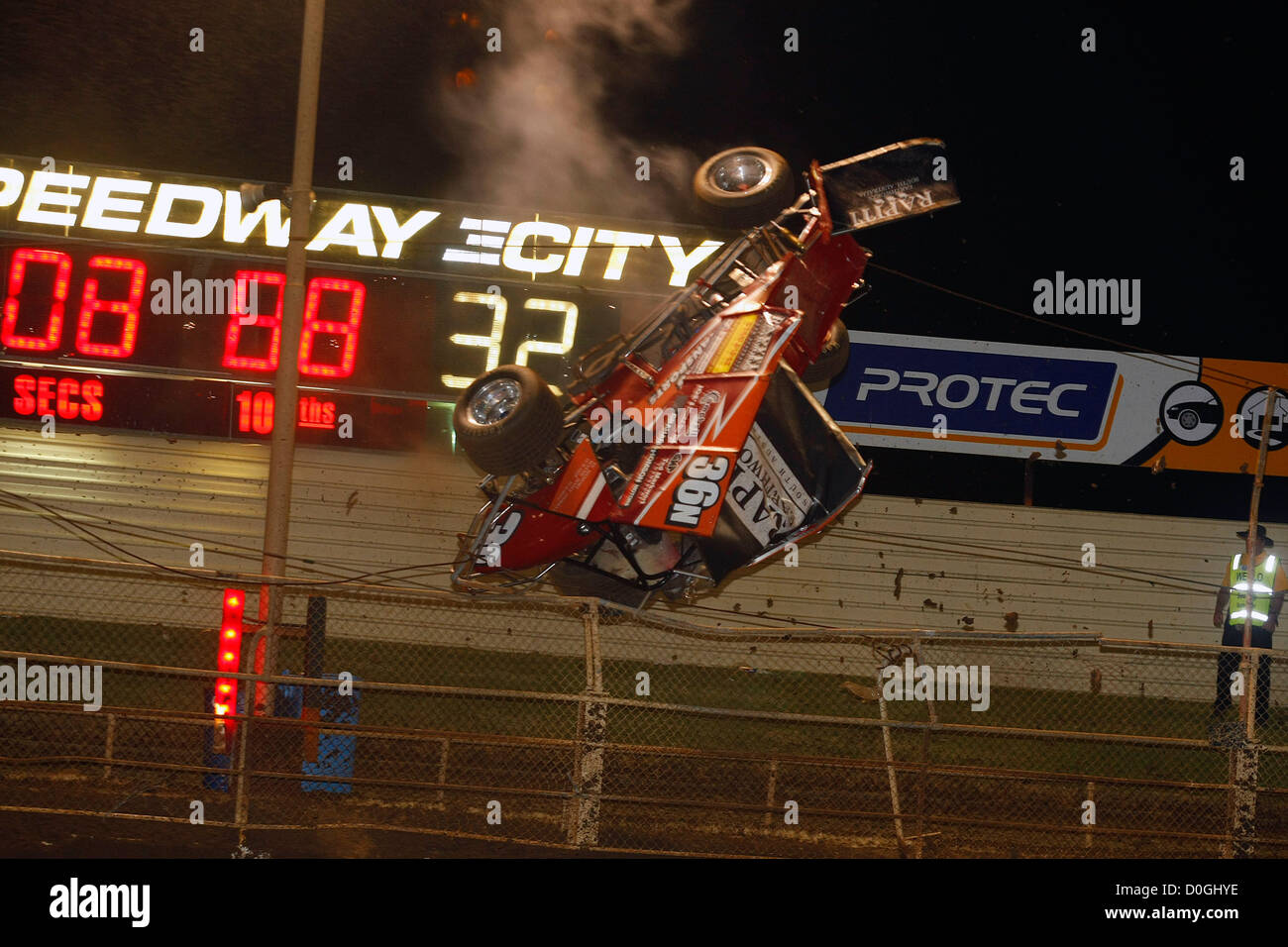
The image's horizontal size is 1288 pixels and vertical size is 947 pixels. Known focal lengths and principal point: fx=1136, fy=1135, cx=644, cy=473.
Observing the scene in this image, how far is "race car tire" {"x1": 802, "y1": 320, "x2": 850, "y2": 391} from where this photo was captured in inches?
465

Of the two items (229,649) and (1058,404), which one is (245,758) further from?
(1058,404)

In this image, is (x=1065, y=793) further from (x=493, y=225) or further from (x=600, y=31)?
(x=600, y=31)

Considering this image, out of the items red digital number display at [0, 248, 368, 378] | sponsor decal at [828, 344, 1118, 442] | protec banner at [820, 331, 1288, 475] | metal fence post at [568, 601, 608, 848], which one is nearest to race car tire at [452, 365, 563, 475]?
metal fence post at [568, 601, 608, 848]

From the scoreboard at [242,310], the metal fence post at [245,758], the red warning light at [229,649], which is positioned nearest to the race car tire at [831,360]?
the scoreboard at [242,310]

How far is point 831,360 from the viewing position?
1193 centimetres

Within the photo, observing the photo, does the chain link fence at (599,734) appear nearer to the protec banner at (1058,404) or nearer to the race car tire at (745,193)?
the protec banner at (1058,404)

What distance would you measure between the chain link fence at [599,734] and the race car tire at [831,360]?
298 centimetres

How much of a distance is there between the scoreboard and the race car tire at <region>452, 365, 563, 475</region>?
2.06 meters

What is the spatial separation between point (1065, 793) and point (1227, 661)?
2.53 metres

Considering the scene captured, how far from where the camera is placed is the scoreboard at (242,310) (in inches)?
446

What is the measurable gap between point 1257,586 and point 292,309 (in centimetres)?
991

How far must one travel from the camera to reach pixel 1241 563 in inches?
469

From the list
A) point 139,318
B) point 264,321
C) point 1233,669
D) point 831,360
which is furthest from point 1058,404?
point 139,318

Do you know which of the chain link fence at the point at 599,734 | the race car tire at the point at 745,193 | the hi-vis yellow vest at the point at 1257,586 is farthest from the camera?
the hi-vis yellow vest at the point at 1257,586
